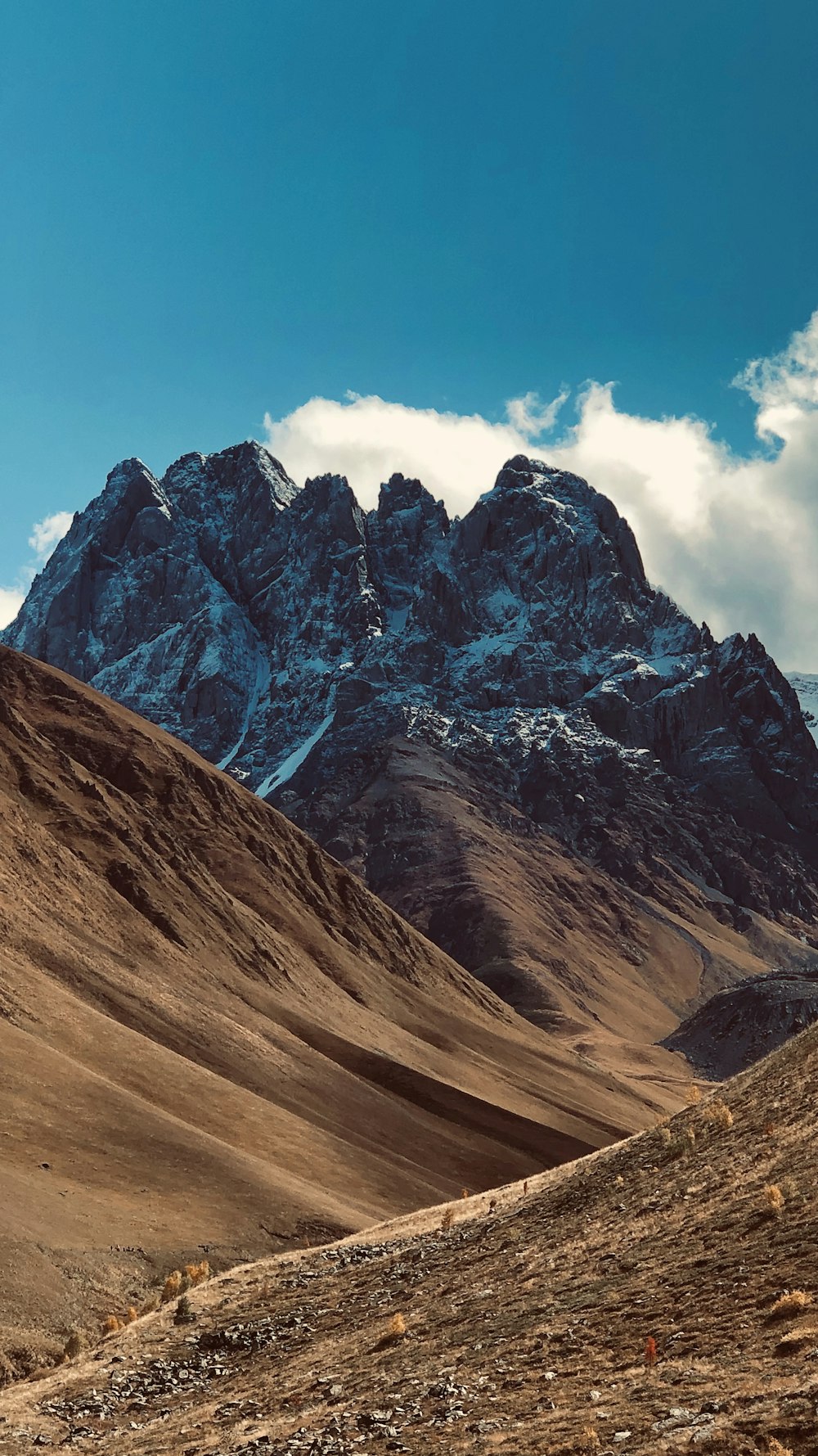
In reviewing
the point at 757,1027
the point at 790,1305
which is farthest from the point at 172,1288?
the point at 757,1027

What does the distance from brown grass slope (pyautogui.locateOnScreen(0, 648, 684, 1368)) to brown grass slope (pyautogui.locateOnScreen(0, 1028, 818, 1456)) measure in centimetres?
1323

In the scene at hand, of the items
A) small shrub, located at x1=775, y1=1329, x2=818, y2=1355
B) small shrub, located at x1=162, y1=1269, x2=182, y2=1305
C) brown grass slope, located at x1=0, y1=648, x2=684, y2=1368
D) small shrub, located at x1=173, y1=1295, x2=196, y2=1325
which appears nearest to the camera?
small shrub, located at x1=775, y1=1329, x2=818, y2=1355

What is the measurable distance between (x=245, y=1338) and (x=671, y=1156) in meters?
10.9

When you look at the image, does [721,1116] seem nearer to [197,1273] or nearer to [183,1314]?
[183,1314]

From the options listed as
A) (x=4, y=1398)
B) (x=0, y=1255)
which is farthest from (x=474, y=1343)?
(x=0, y=1255)

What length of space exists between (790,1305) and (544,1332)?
4.99 metres

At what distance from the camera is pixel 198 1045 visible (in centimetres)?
8762

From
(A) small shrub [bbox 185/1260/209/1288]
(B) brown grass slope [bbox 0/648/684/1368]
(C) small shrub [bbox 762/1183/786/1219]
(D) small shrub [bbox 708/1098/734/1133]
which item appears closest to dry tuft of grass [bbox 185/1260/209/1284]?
(A) small shrub [bbox 185/1260/209/1288]

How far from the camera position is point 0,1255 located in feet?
134

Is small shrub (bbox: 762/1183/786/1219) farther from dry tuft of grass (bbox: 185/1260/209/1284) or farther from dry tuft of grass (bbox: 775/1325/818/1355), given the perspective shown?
dry tuft of grass (bbox: 185/1260/209/1284)

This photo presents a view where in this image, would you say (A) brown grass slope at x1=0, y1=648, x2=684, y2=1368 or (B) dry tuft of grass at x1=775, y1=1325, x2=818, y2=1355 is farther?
(A) brown grass slope at x1=0, y1=648, x2=684, y2=1368

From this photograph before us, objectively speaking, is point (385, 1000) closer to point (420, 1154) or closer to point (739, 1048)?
point (420, 1154)

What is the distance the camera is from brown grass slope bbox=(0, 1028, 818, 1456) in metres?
15.4

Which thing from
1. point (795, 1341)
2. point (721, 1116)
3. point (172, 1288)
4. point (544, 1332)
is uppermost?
point (721, 1116)
